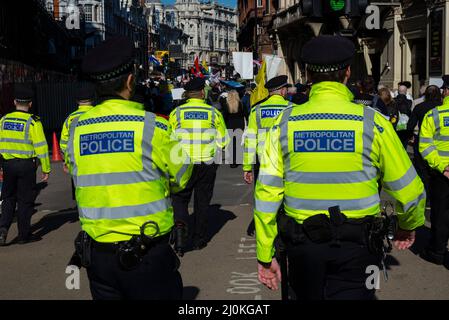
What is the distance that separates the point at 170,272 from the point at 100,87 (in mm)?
1057

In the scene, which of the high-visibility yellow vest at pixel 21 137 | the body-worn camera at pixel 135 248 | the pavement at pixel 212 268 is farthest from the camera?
the high-visibility yellow vest at pixel 21 137

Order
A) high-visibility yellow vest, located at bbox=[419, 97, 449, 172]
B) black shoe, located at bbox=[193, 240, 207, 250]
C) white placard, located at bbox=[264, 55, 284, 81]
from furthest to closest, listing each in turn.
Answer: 1. white placard, located at bbox=[264, 55, 284, 81]
2. black shoe, located at bbox=[193, 240, 207, 250]
3. high-visibility yellow vest, located at bbox=[419, 97, 449, 172]

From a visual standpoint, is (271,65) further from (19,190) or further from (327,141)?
(327,141)

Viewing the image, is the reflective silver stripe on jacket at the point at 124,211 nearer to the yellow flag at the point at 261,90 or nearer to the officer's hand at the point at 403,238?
the officer's hand at the point at 403,238

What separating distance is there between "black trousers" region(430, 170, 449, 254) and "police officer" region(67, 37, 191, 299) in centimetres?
395

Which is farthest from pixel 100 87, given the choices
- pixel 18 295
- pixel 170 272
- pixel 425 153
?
pixel 425 153

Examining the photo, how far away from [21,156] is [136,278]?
5.17 m

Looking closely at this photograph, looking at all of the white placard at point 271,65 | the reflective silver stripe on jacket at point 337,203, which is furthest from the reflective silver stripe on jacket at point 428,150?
the white placard at point 271,65

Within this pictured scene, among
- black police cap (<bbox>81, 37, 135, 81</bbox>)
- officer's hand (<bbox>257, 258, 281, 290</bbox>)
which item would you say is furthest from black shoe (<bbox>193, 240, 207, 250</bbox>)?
black police cap (<bbox>81, 37, 135, 81</bbox>)

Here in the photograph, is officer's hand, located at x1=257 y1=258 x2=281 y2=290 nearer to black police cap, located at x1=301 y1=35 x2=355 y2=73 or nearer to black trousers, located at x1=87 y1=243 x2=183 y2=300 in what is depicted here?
black trousers, located at x1=87 y1=243 x2=183 y2=300

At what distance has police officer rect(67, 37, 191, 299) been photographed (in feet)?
11.2

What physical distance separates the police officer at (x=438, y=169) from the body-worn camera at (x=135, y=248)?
150 inches

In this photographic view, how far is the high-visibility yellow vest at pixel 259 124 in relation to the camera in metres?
7.87
